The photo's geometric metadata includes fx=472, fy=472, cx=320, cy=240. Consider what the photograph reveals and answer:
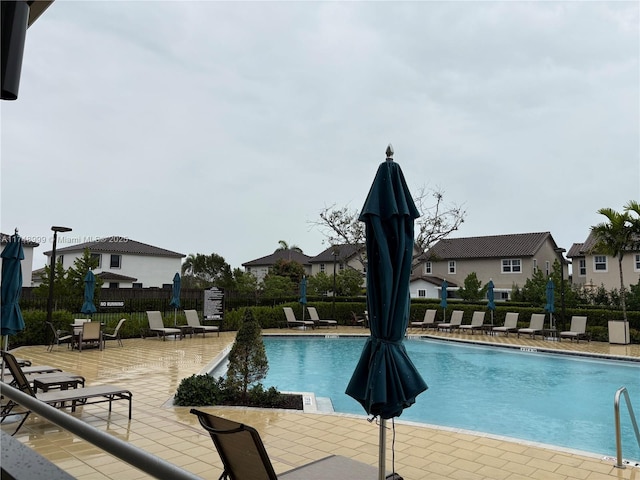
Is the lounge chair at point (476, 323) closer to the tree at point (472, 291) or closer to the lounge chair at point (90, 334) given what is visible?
the tree at point (472, 291)

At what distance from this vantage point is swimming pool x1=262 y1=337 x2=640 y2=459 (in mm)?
7703

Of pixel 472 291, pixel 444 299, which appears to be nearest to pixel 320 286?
pixel 472 291

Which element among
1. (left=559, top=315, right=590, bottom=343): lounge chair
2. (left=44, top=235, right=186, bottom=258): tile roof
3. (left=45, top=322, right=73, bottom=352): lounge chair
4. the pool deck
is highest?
(left=44, top=235, right=186, bottom=258): tile roof

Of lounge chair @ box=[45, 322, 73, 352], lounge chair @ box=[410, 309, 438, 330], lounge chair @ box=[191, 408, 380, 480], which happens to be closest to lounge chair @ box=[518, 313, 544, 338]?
lounge chair @ box=[410, 309, 438, 330]

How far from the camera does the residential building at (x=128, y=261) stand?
43781 mm

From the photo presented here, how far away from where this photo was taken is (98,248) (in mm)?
44219

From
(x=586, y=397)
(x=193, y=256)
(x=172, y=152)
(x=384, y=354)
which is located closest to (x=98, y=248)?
(x=193, y=256)

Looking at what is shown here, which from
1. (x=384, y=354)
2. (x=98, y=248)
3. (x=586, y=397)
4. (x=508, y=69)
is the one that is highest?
(x=508, y=69)

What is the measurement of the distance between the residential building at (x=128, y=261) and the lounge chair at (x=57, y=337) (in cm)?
2938

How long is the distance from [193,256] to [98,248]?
10.7 metres

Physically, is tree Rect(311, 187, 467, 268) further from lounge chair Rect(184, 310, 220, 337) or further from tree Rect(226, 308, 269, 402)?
tree Rect(226, 308, 269, 402)

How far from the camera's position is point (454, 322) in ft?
70.6

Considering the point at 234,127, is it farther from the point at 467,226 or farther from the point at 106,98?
the point at 467,226

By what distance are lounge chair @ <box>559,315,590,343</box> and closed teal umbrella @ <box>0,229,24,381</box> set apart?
A: 1713 centimetres
